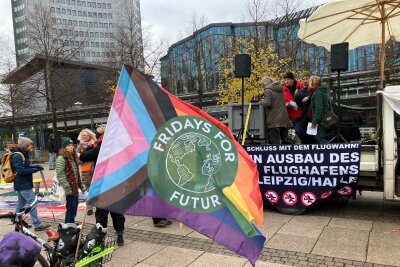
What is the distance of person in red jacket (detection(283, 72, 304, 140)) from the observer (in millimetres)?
8281

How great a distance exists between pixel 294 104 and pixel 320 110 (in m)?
1.01

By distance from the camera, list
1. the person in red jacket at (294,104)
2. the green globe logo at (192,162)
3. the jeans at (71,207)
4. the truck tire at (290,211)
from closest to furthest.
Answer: the green globe logo at (192,162), the jeans at (71,207), the truck tire at (290,211), the person in red jacket at (294,104)

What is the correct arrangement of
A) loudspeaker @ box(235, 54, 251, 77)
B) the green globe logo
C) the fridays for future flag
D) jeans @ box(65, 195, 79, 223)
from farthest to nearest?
loudspeaker @ box(235, 54, 251, 77)
jeans @ box(65, 195, 79, 223)
the green globe logo
the fridays for future flag

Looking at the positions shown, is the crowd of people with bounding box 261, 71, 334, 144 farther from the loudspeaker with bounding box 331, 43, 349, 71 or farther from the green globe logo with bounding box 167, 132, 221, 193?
the green globe logo with bounding box 167, 132, 221, 193

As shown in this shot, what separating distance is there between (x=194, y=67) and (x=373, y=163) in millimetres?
23230

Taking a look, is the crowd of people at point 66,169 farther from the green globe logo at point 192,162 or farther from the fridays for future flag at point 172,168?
the green globe logo at point 192,162

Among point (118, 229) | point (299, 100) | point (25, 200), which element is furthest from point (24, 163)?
point (299, 100)

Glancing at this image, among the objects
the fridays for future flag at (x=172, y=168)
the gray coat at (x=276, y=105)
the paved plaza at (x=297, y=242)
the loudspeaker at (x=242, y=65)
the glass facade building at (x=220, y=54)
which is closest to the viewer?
the fridays for future flag at (x=172, y=168)

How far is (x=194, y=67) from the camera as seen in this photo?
93.9 feet

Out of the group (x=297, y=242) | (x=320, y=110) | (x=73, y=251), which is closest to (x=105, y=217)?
(x=73, y=251)

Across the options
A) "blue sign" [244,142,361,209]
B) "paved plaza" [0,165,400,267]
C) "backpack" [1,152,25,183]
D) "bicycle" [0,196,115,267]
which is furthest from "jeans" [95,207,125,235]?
"blue sign" [244,142,361,209]

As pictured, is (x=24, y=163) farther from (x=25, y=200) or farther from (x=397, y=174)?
(x=397, y=174)

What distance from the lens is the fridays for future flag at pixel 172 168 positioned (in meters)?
3.34

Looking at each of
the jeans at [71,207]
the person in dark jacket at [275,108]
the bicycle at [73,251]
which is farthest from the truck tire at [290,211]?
the bicycle at [73,251]
